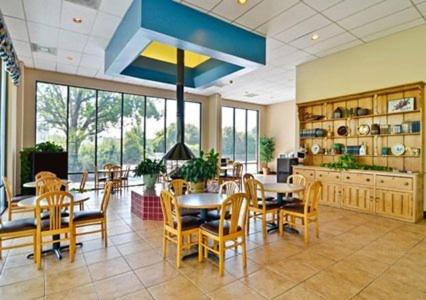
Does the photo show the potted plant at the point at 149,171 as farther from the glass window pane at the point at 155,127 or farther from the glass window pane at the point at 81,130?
the glass window pane at the point at 155,127

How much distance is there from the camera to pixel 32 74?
7.24 meters

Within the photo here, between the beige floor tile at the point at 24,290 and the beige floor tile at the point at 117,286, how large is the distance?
54 cm

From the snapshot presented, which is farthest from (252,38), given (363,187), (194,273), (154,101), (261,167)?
(261,167)

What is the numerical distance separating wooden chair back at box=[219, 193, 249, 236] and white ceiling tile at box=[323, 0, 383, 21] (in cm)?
354

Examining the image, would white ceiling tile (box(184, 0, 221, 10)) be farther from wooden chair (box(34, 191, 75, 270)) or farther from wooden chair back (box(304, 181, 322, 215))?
wooden chair (box(34, 191, 75, 270))

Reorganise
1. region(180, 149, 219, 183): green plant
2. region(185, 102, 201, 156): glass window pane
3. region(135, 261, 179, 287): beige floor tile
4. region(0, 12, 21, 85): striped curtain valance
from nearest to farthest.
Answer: region(135, 261, 179, 287): beige floor tile, region(0, 12, 21, 85): striped curtain valance, region(180, 149, 219, 183): green plant, region(185, 102, 201, 156): glass window pane

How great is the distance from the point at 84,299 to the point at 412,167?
6.09 meters

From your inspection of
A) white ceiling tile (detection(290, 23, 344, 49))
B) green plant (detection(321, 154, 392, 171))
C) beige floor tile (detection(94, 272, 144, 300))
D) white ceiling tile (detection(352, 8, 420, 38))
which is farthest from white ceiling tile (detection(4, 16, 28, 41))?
green plant (detection(321, 154, 392, 171))

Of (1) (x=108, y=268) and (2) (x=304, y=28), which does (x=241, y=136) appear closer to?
(2) (x=304, y=28)

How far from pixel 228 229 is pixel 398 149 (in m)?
4.42

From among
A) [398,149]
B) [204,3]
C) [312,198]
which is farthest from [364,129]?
[204,3]

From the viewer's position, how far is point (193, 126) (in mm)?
10625

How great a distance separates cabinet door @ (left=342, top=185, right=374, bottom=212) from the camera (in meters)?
5.26

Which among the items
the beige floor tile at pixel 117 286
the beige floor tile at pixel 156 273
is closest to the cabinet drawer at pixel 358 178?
the beige floor tile at pixel 156 273
